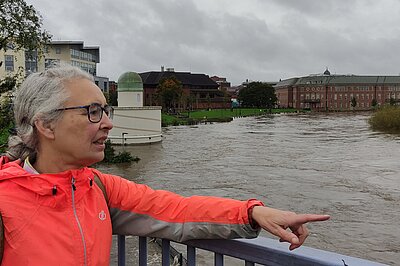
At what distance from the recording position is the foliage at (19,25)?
13.8 metres

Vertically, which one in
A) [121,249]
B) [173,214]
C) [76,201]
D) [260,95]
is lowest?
[121,249]

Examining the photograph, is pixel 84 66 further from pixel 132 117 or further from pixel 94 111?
pixel 94 111

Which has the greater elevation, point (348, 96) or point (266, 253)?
point (348, 96)

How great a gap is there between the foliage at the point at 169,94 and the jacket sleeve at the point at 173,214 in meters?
72.1

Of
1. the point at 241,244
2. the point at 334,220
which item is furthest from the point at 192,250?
the point at 334,220

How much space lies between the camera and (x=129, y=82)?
2477 cm

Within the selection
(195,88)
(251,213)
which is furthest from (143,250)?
(195,88)

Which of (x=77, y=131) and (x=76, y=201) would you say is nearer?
(x=76, y=201)

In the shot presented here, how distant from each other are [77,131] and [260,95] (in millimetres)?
103261

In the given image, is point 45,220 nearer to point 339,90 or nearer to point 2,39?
point 2,39

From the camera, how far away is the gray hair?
1783 mm

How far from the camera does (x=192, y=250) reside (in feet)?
→ 6.52

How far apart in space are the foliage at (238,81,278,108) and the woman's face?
338 feet

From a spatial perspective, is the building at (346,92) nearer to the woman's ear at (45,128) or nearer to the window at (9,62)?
the window at (9,62)
